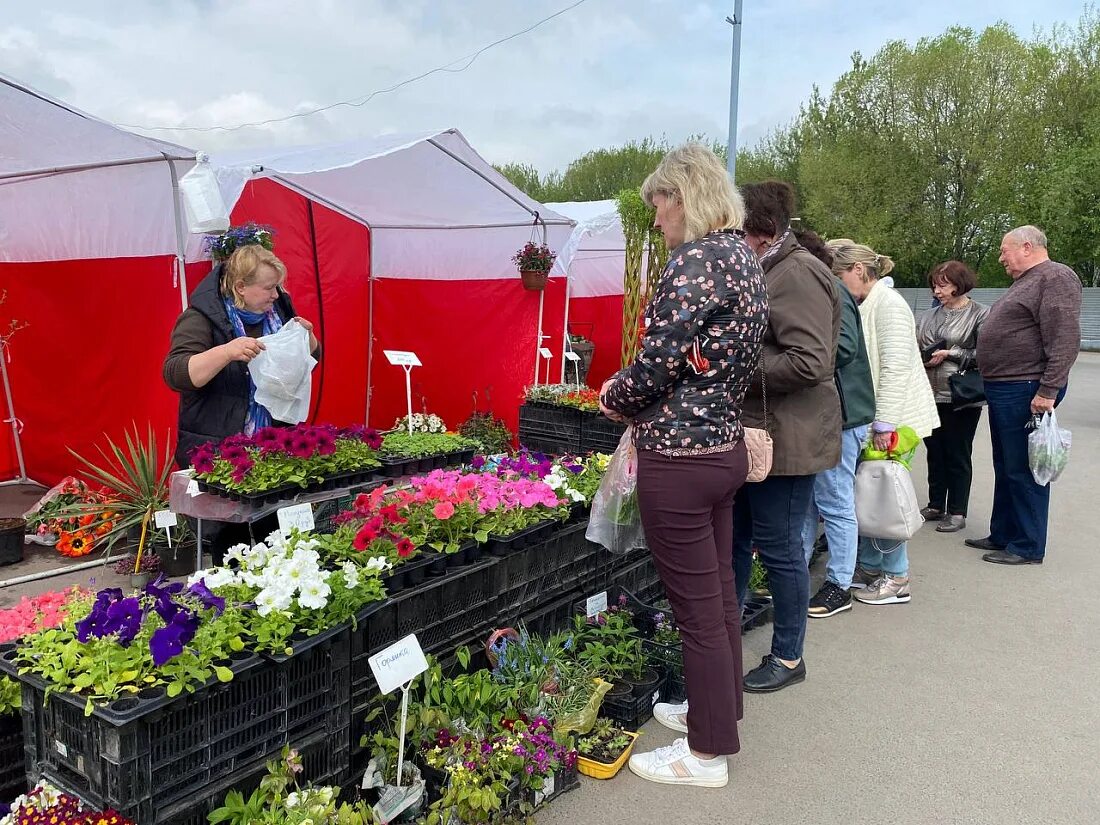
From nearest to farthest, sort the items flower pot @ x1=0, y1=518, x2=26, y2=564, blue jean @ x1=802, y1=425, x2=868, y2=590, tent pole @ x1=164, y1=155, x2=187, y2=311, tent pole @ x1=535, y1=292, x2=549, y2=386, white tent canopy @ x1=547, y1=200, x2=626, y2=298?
1. blue jean @ x1=802, y1=425, x2=868, y2=590
2. flower pot @ x1=0, y1=518, x2=26, y2=564
3. tent pole @ x1=164, y1=155, x2=187, y2=311
4. tent pole @ x1=535, y1=292, x2=549, y2=386
5. white tent canopy @ x1=547, y1=200, x2=626, y2=298

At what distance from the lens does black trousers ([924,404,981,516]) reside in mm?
5945

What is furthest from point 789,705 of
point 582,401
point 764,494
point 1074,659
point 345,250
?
point 345,250

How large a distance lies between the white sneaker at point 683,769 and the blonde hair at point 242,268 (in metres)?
2.63

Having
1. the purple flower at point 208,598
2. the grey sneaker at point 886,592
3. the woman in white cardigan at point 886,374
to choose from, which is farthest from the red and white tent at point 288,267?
the grey sneaker at point 886,592

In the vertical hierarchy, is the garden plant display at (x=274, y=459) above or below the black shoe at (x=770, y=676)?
above

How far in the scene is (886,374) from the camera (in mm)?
4395

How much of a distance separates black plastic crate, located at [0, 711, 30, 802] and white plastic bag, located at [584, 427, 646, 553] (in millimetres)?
1895

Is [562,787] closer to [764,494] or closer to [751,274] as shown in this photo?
[764,494]

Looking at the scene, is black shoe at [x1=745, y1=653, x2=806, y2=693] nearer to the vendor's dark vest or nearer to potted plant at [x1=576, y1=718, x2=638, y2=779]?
potted plant at [x1=576, y1=718, x2=638, y2=779]

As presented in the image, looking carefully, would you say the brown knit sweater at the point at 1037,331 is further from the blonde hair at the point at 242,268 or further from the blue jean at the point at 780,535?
the blonde hair at the point at 242,268

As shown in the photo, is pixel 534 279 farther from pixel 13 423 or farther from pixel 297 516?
pixel 297 516

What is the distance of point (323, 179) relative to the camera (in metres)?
6.55

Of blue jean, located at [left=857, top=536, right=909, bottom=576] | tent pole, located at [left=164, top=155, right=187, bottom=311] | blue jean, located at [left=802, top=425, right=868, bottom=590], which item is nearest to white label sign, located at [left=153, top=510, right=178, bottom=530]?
tent pole, located at [left=164, top=155, right=187, bottom=311]

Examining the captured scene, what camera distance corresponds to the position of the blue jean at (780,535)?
10.3 ft
